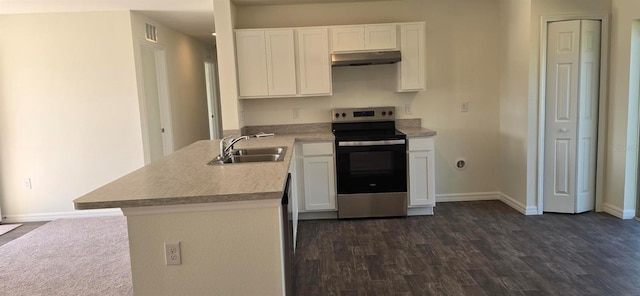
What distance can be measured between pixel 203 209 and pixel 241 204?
17cm

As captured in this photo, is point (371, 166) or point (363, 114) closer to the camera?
point (371, 166)

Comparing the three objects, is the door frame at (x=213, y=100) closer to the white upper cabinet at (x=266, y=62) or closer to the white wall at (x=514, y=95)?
the white upper cabinet at (x=266, y=62)

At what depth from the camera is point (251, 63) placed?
425cm

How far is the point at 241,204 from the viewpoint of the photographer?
1888mm

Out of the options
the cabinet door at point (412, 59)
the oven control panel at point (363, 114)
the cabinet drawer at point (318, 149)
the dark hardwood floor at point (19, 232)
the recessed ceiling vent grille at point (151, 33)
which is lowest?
the dark hardwood floor at point (19, 232)

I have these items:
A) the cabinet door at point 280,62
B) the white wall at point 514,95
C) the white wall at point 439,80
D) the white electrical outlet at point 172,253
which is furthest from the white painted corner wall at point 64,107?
the white wall at point 514,95

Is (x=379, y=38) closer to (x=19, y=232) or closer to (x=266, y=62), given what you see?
(x=266, y=62)

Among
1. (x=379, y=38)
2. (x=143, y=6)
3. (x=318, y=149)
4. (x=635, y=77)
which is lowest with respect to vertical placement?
(x=318, y=149)

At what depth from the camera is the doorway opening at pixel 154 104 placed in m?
4.76

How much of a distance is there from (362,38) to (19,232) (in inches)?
157

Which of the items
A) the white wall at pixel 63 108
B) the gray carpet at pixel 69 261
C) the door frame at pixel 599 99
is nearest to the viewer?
the gray carpet at pixel 69 261

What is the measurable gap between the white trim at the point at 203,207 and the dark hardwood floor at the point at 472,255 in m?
1.05

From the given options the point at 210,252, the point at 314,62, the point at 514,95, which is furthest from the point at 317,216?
the point at 210,252

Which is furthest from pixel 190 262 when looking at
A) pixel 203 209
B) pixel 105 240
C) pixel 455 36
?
pixel 455 36
